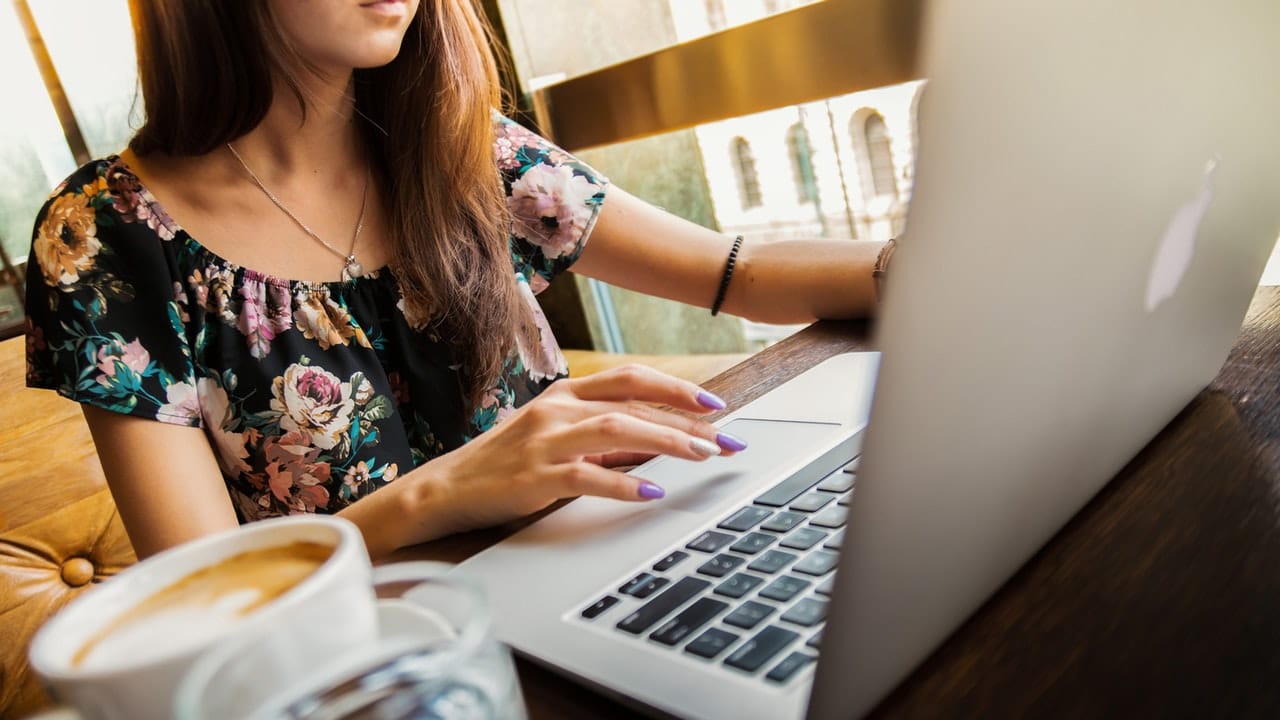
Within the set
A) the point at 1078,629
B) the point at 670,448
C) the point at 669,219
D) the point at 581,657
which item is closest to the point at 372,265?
the point at 669,219

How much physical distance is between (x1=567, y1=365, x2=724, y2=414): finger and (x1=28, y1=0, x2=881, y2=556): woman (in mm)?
267

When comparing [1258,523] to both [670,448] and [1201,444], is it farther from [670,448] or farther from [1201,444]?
[670,448]

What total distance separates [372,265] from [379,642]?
74 centimetres

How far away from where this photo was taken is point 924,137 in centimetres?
22

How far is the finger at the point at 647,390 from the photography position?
1.96 ft

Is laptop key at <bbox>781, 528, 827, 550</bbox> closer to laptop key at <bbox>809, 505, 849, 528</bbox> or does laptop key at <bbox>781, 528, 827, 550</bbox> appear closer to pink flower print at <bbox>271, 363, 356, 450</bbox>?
laptop key at <bbox>809, 505, 849, 528</bbox>

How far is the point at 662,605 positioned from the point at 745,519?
0.27 ft

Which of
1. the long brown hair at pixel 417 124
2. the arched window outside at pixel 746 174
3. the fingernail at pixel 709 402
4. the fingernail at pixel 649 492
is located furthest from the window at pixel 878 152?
the fingernail at pixel 649 492

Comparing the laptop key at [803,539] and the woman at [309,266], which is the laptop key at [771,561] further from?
the woman at [309,266]

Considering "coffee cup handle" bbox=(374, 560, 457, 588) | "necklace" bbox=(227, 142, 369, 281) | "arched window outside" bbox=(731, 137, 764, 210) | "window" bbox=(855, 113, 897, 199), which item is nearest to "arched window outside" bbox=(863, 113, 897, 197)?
"window" bbox=(855, 113, 897, 199)

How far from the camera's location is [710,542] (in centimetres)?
43

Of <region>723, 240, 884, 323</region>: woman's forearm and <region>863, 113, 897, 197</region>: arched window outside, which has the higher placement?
<region>723, 240, 884, 323</region>: woman's forearm

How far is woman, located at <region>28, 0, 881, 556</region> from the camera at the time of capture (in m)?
0.82

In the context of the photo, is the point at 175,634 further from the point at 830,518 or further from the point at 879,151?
the point at 879,151
